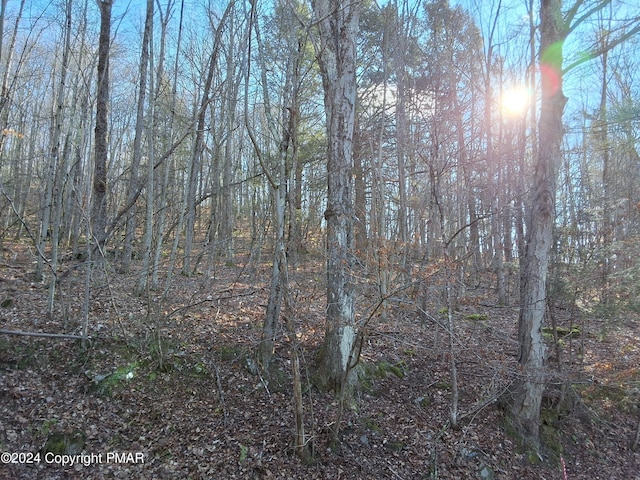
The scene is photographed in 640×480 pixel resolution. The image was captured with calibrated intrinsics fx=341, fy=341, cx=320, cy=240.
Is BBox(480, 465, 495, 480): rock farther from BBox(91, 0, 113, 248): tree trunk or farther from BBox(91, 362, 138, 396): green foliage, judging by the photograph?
BBox(91, 0, 113, 248): tree trunk

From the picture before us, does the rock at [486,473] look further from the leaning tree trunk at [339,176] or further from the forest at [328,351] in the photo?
the leaning tree trunk at [339,176]

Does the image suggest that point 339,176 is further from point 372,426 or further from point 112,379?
point 112,379

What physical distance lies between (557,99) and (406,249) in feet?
8.75

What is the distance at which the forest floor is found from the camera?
3.39 meters

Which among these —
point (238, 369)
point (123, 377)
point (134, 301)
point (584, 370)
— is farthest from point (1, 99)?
point (584, 370)

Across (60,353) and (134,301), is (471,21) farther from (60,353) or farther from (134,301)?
(60,353)

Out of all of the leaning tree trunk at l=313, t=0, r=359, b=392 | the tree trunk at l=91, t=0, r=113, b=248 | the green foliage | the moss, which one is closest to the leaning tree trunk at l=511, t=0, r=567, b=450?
the moss

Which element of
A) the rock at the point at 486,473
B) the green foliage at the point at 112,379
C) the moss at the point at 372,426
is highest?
the green foliage at the point at 112,379

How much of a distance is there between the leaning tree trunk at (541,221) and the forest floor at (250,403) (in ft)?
0.79

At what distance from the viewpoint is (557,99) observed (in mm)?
4324

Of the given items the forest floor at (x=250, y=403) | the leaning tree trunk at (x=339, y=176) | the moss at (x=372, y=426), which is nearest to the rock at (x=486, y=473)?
the forest floor at (x=250, y=403)

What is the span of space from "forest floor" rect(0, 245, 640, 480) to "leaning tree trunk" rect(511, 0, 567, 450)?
0.24 m

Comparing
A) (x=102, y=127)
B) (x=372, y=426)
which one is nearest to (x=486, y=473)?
(x=372, y=426)

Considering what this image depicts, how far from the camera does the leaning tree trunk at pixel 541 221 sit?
430 centimetres
